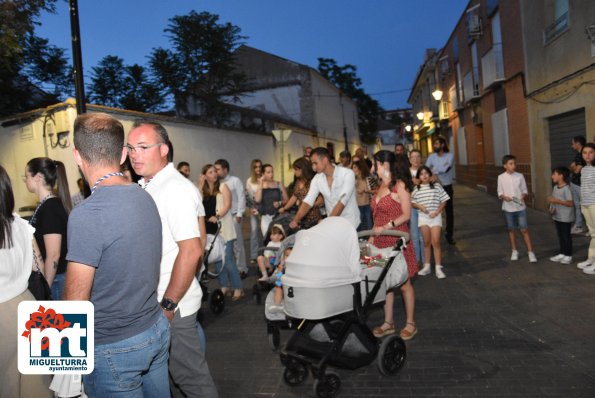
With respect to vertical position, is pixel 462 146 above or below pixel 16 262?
above

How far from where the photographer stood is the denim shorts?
7953 millimetres

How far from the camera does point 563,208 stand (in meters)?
7.45

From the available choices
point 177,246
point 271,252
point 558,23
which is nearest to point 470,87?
point 558,23

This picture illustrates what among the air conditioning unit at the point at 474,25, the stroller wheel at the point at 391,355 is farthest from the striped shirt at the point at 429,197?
the air conditioning unit at the point at 474,25

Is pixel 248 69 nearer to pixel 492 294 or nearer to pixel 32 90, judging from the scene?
pixel 32 90

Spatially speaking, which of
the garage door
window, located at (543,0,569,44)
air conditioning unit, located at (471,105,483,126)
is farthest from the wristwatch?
air conditioning unit, located at (471,105,483,126)

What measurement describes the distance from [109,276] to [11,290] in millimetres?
1085

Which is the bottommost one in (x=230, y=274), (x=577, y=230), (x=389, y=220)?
(x=577, y=230)

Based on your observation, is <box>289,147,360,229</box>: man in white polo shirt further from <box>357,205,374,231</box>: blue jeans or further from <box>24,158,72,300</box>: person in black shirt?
<box>24,158,72,300</box>: person in black shirt

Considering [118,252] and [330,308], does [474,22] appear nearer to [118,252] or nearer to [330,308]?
[330,308]

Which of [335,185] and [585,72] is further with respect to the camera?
[585,72]

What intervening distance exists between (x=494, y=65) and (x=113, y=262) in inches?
645

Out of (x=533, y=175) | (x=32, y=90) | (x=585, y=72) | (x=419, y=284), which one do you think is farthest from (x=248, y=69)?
(x=419, y=284)

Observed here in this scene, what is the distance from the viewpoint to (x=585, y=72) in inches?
A: 399
